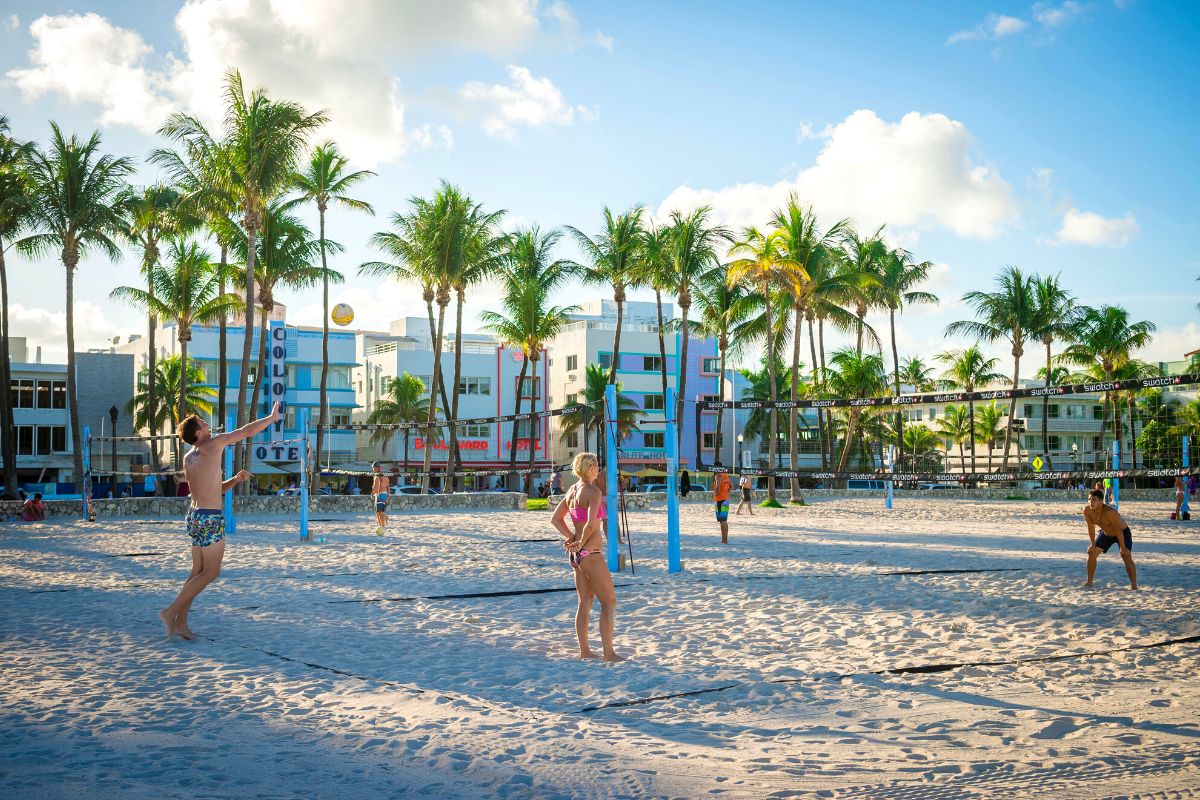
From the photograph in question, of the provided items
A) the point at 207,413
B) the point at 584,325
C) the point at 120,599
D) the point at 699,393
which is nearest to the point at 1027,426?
the point at 699,393

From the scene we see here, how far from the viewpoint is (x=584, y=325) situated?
61.3 metres

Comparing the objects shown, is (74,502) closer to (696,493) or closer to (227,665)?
(696,493)

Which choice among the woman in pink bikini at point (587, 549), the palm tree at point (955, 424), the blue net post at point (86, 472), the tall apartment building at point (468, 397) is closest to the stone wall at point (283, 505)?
the blue net post at point (86, 472)

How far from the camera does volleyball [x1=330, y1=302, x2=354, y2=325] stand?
190ft

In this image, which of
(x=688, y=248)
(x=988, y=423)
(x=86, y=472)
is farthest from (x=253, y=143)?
(x=988, y=423)

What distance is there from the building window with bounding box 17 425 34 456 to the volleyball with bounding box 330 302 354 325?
678 inches

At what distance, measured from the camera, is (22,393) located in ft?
152

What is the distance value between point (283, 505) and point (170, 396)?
913 inches

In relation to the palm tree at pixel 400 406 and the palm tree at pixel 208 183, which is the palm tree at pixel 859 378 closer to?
the palm tree at pixel 400 406

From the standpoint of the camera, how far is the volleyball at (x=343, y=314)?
190 feet

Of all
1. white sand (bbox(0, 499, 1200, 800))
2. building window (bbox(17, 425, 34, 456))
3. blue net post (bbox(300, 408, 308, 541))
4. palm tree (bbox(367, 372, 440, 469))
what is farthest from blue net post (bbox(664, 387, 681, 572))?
building window (bbox(17, 425, 34, 456))

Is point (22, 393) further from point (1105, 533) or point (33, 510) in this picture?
point (1105, 533)

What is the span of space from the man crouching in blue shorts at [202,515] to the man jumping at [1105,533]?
845cm

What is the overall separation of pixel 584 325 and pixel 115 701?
5602cm
